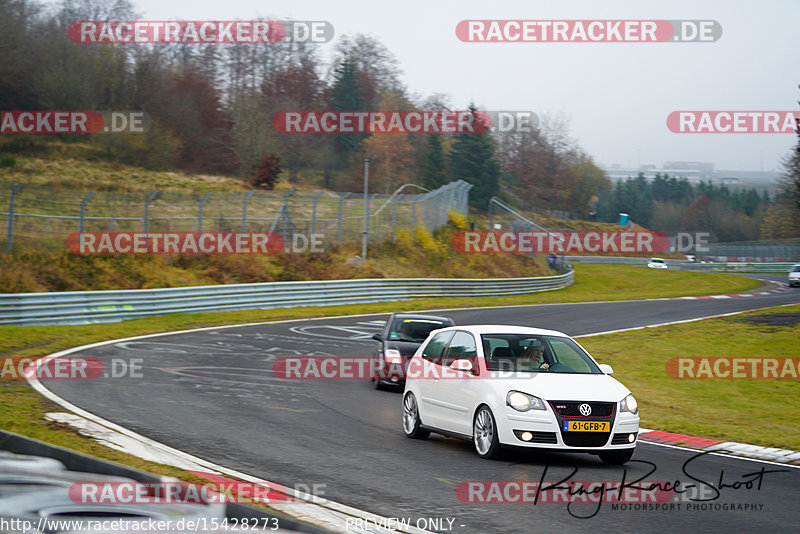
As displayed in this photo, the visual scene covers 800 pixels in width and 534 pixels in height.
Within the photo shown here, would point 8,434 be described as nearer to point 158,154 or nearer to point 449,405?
point 449,405

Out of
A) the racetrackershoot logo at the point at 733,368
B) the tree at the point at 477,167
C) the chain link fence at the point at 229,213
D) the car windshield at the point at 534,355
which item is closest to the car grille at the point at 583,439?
the car windshield at the point at 534,355

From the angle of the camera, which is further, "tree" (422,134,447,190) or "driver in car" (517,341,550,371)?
"tree" (422,134,447,190)

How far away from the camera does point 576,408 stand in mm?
8555

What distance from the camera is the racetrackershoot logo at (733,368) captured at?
19.2 meters

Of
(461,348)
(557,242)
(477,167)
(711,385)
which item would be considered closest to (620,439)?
(461,348)

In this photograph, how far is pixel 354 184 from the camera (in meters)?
76.1

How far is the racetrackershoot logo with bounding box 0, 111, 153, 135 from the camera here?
54.2 metres

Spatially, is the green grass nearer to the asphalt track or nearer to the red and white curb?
the red and white curb

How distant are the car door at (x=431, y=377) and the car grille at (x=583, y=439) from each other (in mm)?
1944

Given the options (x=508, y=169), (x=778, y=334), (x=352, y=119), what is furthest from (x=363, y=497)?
(x=508, y=169)

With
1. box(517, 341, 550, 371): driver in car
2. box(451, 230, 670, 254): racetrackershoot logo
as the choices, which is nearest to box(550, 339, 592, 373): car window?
box(517, 341, 550, 371): driver in car

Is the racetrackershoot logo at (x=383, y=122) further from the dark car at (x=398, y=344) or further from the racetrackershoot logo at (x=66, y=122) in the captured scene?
the dark car at (x=398, y=344)

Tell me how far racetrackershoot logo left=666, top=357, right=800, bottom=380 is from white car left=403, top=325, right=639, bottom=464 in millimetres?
10687

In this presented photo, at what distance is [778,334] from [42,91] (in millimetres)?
51188
